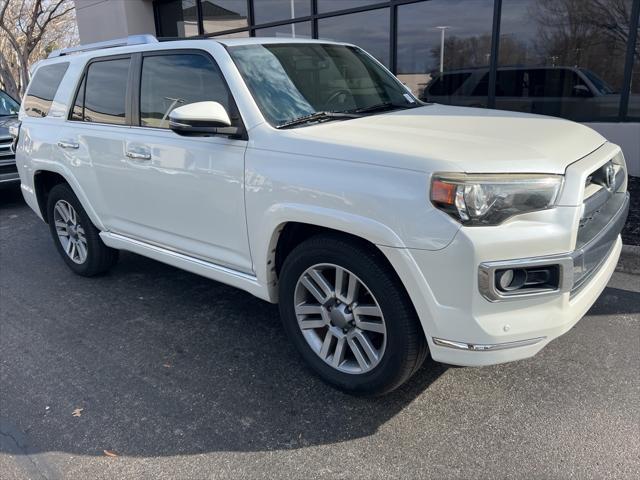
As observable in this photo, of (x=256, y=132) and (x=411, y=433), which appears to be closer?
(x=411, y=433)

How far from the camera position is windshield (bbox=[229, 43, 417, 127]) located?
3.22 metres

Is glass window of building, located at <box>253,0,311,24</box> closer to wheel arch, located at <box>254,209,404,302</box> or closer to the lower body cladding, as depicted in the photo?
wheel arch, located at <box>254,209,404,302</box>

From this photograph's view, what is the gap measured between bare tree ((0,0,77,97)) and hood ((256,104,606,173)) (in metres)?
12.4

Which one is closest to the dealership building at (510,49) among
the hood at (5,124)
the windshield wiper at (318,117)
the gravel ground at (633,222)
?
the gravel ground at (633,222)

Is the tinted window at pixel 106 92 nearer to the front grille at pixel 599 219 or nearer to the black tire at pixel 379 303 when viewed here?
the black tire at pixel 379 303

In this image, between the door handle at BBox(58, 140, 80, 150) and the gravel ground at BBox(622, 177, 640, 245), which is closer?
the door handle at BBox(58, 140, 80, 150)

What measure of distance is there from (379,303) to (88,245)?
10.2 feet

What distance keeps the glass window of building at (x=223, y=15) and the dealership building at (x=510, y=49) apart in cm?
149

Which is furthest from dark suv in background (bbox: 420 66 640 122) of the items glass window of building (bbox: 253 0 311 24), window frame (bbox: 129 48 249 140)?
window frame (bbox: 129 48 249 140)

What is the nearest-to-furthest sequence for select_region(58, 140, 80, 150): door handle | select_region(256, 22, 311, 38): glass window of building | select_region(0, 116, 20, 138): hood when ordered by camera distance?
select_region(58, 140, 80, 150): door handle, select_region(0, 116, 20, 138): hood, select_region(256, 22, 311, 38): glass window of building

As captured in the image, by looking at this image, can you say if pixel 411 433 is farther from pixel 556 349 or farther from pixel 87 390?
pixel 87 390

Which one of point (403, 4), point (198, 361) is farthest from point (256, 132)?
point (403, 4)

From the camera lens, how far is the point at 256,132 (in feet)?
9.98

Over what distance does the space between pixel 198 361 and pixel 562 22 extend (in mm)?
6918
